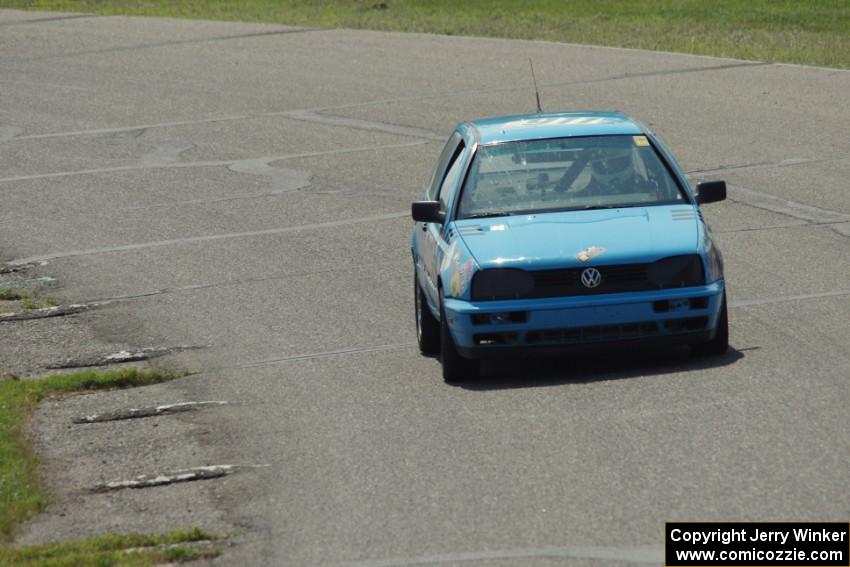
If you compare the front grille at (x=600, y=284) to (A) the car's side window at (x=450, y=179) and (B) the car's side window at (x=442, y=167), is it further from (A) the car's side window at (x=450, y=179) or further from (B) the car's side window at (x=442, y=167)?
(B) the car's side window at (x=442, y=167)

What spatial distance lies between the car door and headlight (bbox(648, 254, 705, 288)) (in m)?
1.33

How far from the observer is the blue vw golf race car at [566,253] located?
31.9 feet

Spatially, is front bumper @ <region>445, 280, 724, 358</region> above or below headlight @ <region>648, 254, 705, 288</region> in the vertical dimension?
below

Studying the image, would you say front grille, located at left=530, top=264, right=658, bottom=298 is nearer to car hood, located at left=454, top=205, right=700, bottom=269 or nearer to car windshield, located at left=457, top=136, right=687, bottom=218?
car hood, located at left=454, top=205, right=700, bottom=269

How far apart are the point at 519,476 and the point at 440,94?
1666cm

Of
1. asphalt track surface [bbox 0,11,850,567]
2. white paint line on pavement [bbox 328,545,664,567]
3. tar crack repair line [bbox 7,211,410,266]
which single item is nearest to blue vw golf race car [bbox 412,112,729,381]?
asphalt track surface [bbox 0,11,850,567]

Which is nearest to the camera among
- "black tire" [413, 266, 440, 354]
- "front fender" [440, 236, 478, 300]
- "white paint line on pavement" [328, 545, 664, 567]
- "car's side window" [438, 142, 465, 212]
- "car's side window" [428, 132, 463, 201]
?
"white paint line on pavement" [328, 545, 664, 567]

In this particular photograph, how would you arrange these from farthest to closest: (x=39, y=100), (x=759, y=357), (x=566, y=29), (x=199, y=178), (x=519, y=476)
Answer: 1. (x=566, y=29)
2. (x=39, y=100)
3. (x=199, y=178)
4. (x=759, y=357)
5. (x=519, y=476)

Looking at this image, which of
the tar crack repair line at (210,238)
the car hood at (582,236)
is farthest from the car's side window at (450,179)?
the tar crack repair line at (210,238)

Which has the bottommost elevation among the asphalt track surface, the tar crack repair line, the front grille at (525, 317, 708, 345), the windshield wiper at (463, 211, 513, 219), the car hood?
the tar crack repair line


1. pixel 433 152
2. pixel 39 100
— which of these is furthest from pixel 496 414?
pixel 39 100

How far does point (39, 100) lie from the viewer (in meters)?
27.0

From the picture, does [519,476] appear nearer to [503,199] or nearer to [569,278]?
[569,278]

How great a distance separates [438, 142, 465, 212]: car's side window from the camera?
36.1ft
